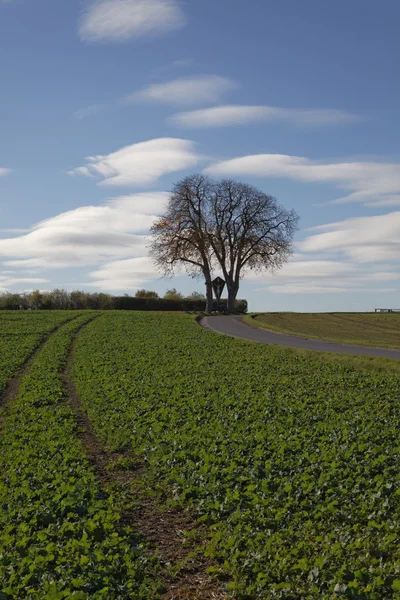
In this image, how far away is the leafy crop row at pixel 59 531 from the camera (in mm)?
7773

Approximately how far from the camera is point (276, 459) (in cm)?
1210

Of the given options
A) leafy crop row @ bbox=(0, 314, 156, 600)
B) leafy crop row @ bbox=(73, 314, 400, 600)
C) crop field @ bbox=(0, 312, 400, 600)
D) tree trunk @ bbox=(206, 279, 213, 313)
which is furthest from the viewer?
tree trunk @ bbox=(206, 279, 213, 313)

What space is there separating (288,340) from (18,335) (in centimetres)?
1865

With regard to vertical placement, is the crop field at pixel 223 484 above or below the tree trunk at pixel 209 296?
below

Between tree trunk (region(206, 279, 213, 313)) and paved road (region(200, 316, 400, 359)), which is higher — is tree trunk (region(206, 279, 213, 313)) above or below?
above

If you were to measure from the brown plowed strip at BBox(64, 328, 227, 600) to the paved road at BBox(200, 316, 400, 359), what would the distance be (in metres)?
18.8

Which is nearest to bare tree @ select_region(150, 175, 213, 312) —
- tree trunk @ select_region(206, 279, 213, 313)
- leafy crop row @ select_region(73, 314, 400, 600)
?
tree trunk @ select_region(206, 279, 213, 313)

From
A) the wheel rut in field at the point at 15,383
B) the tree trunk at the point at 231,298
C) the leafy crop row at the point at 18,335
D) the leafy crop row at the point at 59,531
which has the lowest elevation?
the leafy crop row at the point at 59,531

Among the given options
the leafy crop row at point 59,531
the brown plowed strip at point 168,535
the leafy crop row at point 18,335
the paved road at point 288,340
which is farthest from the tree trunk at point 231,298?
the brown plowed strip at point 168,535

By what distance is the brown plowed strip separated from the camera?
26.6 feet

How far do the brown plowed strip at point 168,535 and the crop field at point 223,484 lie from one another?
0.14 metres

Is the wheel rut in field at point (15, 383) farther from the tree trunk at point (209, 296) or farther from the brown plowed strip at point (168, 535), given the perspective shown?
the tree trunk at point (209, 296)

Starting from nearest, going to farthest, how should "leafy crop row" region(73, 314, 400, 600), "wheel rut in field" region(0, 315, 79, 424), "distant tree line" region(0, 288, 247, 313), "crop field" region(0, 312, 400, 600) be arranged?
"crop field" region(0, 312, 400, 600)
"leafy crop row" region(73, 314, 400, 600)
"wheel rut in field" region(0, 315, 79, 424)
"distant tree line" region(0, 288, 247, 313)

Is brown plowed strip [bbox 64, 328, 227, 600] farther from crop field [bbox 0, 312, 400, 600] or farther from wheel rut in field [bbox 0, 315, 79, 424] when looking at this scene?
wheel rut in field [bbox 0, 315, 79, 424]
